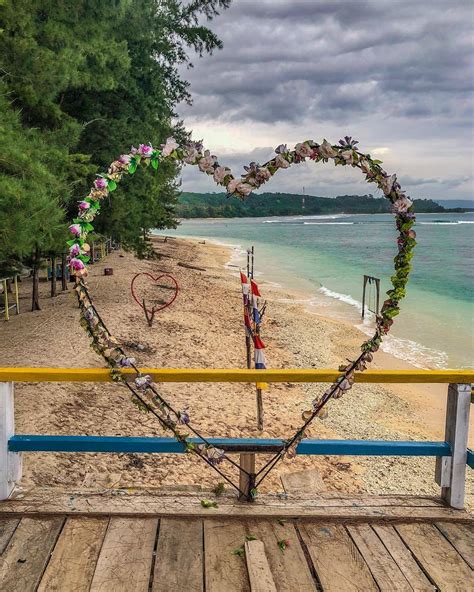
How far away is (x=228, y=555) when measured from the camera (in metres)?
2.92

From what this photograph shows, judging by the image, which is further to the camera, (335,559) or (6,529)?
(6,529)

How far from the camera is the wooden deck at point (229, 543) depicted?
272 cm

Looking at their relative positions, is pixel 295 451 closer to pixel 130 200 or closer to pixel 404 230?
pixel 404 230

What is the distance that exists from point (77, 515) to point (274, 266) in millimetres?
43433

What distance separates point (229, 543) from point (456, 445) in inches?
57.4

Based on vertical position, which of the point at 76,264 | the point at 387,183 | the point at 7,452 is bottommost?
the point at 7,452

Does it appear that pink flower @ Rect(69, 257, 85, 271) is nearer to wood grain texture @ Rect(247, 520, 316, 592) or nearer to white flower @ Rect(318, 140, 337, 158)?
white flower @ Rect(318, 140, 337, 158)

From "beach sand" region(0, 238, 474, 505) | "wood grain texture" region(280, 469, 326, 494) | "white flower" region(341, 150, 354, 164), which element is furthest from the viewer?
"beach sand" region(0, 238, 474, 505)

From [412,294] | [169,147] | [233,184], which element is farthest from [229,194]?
[412,294]

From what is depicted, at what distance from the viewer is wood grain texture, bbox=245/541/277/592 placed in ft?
8.77

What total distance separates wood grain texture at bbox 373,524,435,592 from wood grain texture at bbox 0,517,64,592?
5.85 feet

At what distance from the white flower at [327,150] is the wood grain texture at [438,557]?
7.05 feet

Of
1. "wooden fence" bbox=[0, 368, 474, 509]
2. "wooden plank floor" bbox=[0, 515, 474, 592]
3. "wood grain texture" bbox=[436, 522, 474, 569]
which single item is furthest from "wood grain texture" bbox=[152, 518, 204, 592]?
"wood grain texture" bbox=[436, 522, 474, 569]

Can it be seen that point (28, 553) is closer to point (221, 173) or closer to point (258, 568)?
point (258, 568)
